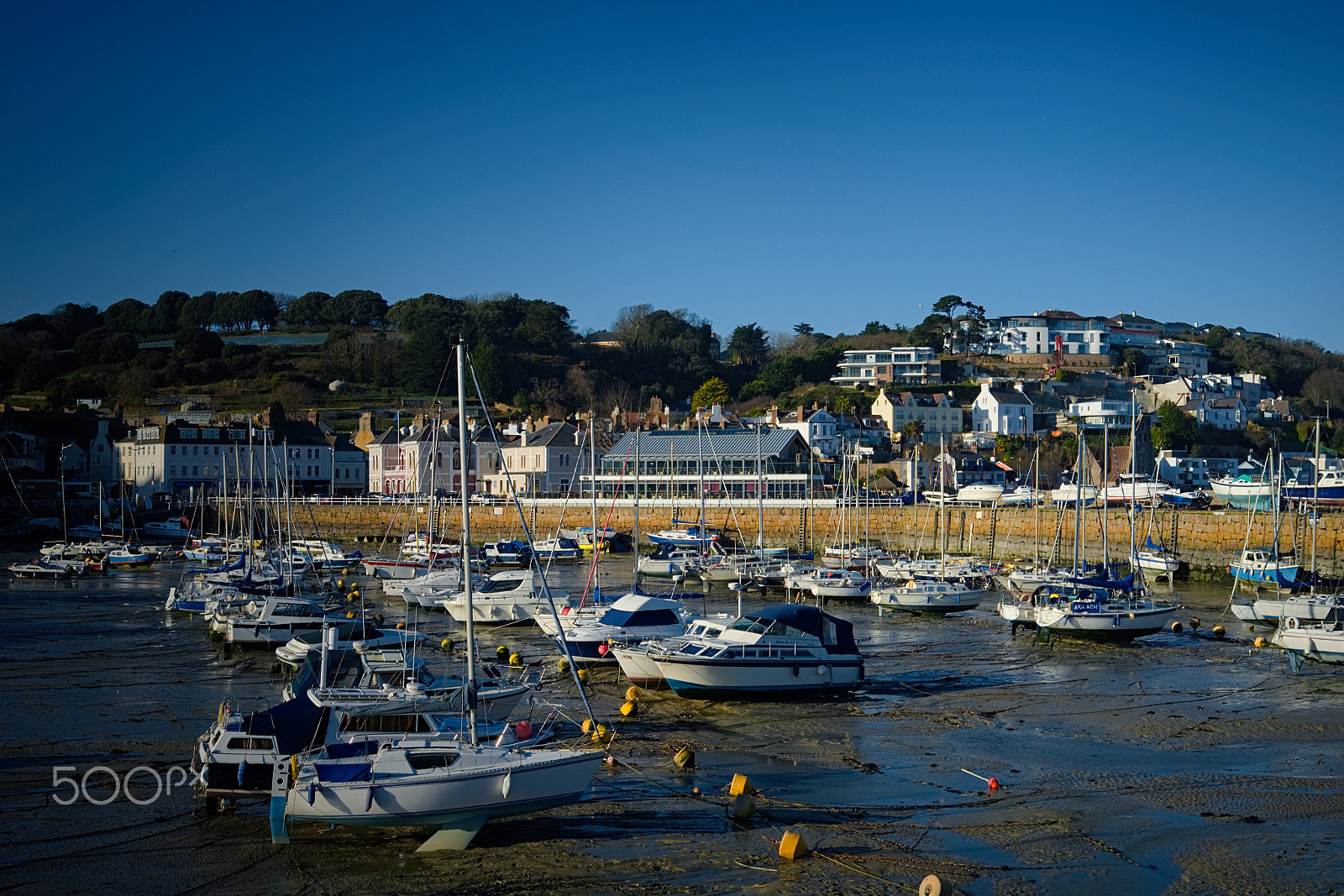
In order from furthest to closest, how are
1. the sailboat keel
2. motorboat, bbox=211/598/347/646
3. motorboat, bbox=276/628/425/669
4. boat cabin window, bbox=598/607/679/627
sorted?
motorboat, bbox=211/598/347/646 < boat cabin window, bbox=598/607/679/627 < motorboat, bbox=276/628/425/669 < the sailboat keel

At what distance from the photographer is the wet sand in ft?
49.5

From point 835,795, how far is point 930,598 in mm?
24682

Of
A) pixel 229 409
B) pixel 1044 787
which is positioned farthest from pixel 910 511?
pixel 229 409

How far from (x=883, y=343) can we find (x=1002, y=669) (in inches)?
5210

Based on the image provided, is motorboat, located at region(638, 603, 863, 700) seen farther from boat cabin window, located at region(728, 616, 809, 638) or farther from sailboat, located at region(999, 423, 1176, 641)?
sailboat, located at region(999, 423, 1176, 641)

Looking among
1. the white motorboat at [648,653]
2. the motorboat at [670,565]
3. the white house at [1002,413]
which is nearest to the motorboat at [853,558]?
the motorboat at [670,565]

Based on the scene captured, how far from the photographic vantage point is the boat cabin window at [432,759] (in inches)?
628

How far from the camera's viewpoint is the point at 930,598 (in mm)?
42344

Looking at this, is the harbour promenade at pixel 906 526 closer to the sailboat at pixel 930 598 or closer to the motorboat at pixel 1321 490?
the motorboat at pixel 1321 490

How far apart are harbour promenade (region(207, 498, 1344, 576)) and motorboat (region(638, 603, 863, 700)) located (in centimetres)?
1678

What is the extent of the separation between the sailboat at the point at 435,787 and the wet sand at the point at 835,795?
1.72 feet

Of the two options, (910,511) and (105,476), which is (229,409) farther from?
(910,511)

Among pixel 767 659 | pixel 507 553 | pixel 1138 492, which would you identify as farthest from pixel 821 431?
pixel 767 659

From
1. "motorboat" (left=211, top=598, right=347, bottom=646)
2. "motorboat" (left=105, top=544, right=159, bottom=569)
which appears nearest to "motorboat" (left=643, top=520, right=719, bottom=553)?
"motorboat" (left=105, top=544, right=159, bottom=569)
